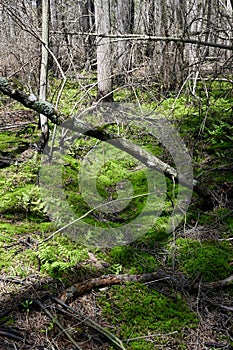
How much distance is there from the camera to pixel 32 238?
12.1 ft

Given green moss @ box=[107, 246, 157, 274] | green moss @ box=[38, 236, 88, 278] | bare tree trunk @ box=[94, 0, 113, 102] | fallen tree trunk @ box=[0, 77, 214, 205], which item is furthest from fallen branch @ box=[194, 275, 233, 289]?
bare tree trunk @ box=[94, 0, 113, 102]

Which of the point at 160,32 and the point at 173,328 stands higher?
the point at 160,32

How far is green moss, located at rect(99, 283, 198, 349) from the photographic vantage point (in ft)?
8.89

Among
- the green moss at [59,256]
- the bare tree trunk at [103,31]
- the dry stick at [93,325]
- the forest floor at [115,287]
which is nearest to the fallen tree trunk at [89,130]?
the forest floor at [115,287]

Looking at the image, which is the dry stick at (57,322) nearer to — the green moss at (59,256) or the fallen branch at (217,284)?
the green moss at (59,256)

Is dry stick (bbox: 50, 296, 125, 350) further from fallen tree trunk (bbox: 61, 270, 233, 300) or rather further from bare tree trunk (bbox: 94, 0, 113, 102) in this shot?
bare tree trunk (bbox: 94, 0, 113, 102)

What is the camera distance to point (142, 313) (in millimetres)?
2895

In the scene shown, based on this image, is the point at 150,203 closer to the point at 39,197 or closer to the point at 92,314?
the point at 39,197

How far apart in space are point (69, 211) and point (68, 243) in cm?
59

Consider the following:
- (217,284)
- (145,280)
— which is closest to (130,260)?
(145,280)

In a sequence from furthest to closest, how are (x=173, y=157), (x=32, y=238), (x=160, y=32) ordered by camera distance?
1. (x=160, y=32)
2. (x=173, y=157)
3. (x=32, y=238)

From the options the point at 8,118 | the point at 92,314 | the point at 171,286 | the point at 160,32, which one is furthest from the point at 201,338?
the point at 8,118

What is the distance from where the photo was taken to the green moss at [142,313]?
2.71 meters

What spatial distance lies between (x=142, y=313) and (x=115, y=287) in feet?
1.26
